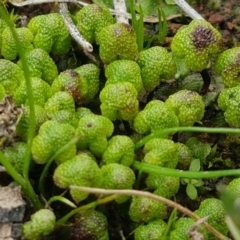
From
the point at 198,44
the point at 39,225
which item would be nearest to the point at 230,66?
the point at 198,44

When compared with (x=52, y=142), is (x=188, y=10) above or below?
above

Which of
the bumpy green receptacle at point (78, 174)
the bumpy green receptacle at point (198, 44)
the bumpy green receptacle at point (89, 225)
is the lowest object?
the bumpy green receptacle at point (89, 225)

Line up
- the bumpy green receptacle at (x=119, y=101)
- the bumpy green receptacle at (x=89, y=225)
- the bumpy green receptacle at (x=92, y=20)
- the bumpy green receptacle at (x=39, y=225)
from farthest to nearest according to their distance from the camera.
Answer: the bumpy green receptacle at (x=92, y=20) < the bumpy green receptacle at (x=119, y=101) < the bumpy green receptacle at (x=89, y=225) < the bumpy green receptacle at (x=39, y=225)

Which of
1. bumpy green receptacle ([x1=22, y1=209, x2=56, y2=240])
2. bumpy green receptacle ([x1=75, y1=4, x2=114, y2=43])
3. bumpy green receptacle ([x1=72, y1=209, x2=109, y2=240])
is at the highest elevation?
bumpy green receptacle ([x1=75, y1=4, x2=114, y2=43])

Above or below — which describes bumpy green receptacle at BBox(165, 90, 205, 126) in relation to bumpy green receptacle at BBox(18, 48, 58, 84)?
below

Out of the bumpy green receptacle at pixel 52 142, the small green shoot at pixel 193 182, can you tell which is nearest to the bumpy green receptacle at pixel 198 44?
the small green shoot at pixel 193 182

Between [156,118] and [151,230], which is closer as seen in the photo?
[151,230]

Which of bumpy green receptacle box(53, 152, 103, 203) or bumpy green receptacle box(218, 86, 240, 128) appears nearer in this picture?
bumpy green receptacle box(53, 152, 103, 203)

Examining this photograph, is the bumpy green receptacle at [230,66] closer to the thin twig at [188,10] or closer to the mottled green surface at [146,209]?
the thin twig at [188,10]

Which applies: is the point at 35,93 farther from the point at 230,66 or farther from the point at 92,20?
the point at 230,66

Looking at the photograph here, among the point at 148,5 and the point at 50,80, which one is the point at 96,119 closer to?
the point at 50,80

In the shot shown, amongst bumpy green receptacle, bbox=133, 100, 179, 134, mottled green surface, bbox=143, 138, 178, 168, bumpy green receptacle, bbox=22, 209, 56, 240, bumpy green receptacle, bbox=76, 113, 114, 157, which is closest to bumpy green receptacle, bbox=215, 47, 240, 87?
bumpy green receptacle, bbox=133, 100, 179, 134

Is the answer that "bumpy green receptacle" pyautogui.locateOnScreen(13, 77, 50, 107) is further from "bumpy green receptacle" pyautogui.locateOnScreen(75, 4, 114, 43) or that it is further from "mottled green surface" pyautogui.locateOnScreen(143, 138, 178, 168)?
"mottled green surface" pyautogui.locateOnScreen(143, 138, 178, 168)

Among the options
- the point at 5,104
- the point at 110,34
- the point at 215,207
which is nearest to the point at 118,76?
the point at 110,34
